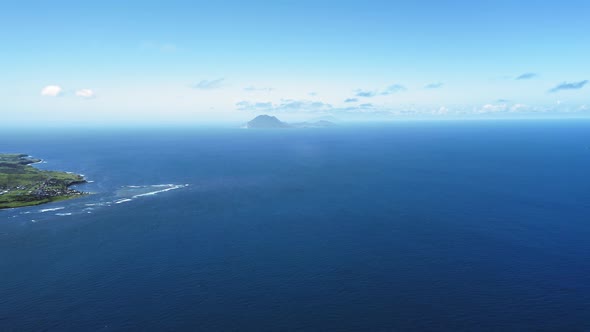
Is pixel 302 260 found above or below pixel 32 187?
below

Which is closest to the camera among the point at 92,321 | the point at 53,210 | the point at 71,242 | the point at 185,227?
the point at 92,321

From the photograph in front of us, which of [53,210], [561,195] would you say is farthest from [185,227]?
[561,195]

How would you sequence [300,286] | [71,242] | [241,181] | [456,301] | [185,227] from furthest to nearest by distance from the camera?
[241,181]
[185,227]
[71,242]
[300,286]
[456,301]

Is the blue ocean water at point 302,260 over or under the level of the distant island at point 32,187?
under

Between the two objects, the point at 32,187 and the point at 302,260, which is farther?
the point at 32,187

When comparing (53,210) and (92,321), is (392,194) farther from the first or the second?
(53,210)

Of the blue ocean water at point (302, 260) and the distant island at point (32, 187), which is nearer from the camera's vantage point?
the blue ocean water at point (302, 260)

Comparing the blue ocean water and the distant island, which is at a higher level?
the distant island

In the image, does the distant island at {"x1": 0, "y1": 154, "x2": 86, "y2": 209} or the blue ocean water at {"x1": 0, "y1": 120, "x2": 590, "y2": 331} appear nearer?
the blue ocean water at {"x1": 0, "y1": 120, "x2": 590, "y2": 331}
